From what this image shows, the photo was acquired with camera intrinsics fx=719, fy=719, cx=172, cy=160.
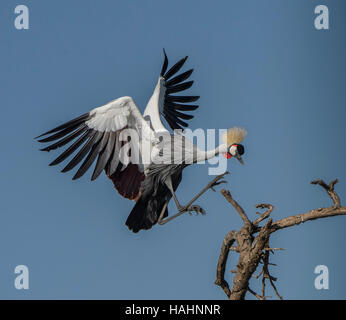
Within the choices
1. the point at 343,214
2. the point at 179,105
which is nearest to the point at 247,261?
the point at 343,214

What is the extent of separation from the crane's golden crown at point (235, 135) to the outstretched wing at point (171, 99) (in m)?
1.61

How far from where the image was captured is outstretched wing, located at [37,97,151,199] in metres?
11.0

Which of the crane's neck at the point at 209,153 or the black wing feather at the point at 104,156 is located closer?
the crane's neck at the point at 209,153

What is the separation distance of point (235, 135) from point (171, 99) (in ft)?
8.85

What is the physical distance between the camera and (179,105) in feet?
43.8

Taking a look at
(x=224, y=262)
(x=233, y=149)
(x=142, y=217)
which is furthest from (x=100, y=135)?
(x=224, y=262)

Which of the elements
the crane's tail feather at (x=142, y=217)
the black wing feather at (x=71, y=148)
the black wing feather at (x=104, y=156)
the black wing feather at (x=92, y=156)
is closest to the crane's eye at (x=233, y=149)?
the crane's tail feather at (x=142, y=217)

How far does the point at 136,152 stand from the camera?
11570mm

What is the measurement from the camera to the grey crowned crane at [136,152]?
11.1 metres

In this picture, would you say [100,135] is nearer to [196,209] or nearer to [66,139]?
[66,139]

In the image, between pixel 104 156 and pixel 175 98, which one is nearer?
pixel 104 156

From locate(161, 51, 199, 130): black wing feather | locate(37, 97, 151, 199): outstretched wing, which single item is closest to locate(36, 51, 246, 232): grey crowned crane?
locate(37, 97, 151, 199): outstretched wing

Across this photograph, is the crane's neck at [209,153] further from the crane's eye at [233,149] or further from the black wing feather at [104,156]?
the black wing feather at [104,156]
